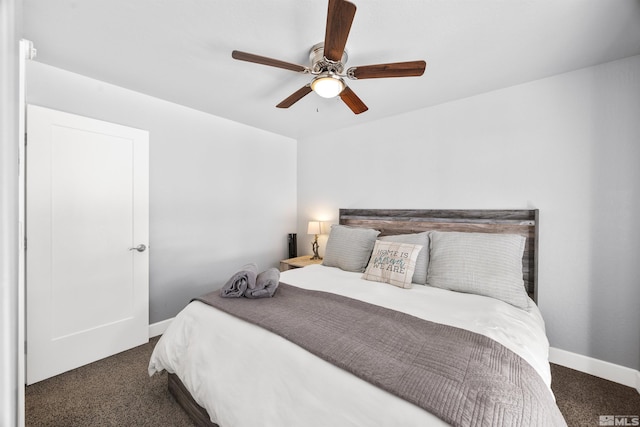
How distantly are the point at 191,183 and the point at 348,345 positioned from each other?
8.37ft

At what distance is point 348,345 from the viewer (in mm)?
1237

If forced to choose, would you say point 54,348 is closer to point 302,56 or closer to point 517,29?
point 302,56

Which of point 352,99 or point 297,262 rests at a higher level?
point 352,99

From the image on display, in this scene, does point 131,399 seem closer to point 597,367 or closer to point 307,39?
point 307,39

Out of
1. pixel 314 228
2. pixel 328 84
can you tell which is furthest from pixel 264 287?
pixel 314 228

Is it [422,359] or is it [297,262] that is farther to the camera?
[297,262]

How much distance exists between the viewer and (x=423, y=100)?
8.94 feet

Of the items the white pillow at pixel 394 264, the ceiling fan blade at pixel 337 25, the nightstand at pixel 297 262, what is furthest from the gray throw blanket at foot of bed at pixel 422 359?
the nightstand at pixel 297 262

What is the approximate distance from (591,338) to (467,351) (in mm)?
1806

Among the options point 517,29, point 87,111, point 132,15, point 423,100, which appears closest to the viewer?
point 132,15

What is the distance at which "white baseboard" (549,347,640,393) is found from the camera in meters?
1.95

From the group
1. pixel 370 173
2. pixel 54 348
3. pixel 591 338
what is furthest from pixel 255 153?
pixel 591 338

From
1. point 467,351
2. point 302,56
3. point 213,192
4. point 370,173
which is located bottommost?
point 467,351

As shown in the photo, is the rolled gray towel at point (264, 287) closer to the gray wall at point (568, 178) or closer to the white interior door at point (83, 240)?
the white interior door at point (83, 240)
